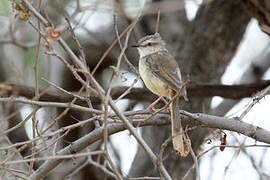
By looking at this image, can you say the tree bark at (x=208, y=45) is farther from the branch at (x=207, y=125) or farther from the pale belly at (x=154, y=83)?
the branch at (x=207, y=125)

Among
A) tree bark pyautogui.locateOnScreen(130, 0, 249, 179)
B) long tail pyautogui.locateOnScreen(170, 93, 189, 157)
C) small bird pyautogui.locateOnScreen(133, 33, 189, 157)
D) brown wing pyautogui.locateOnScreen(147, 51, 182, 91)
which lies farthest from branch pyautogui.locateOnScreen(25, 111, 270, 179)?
tree bark pyautogui.locateOnScreen(130, 0, 249, 179)

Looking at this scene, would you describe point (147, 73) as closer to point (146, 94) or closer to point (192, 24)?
point (146, 94)

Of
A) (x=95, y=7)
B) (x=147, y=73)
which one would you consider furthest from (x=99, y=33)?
(x=147, y=73)

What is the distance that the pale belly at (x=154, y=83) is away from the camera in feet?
17.3

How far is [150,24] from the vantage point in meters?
9.13

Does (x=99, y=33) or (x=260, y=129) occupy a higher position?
(x=99, y=33)

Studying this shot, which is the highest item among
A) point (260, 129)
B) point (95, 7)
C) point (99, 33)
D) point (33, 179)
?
point (99, 33)

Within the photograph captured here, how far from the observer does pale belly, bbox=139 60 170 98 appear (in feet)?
17.3

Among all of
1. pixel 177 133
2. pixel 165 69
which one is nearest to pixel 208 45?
pixel 165 69

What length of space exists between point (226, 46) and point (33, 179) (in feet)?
15.5

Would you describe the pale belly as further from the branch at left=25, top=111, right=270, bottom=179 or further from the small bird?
the branch at left=25, top=111, right=270, bottom=179

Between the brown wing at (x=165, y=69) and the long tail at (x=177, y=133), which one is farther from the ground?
the brown wing at (x=165, y=69)

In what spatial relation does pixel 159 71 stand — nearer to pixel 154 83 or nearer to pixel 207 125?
pixel 154 83

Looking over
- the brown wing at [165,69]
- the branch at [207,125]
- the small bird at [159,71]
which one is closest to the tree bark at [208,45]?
the small bird at [159,71]
